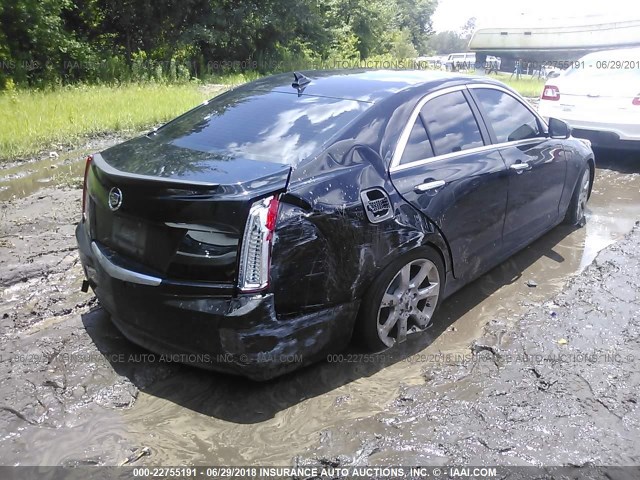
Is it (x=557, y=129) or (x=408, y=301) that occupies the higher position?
(x=557, y=129)

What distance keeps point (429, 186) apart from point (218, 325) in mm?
1644

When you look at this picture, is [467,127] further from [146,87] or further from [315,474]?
[146,87]

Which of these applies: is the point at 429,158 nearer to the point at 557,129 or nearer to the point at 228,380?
the point at 228,380

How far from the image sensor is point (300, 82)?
416 centimetres

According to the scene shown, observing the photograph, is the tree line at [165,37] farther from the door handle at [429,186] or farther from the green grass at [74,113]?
the door handle at [429,186]

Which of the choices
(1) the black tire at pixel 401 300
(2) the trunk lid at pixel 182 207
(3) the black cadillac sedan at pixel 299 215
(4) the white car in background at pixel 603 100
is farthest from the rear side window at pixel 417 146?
(4) the white car in background at pixel 603 100

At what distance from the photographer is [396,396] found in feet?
10.8

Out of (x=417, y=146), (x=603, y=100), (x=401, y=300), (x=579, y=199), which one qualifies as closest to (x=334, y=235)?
(x=401, y=300)

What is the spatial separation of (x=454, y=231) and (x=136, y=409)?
7.39 feet

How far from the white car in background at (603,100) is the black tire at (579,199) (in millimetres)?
2614

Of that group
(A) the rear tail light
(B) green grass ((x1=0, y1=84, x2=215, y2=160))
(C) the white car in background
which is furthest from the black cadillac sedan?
(B) green grass ((x1=0, y1=84, x2=215, y2=160))

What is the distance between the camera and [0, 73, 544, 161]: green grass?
8.95 m

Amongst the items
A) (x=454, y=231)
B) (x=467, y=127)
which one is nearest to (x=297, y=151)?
(x=454, y=231)

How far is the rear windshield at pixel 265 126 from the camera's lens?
3.38 metres
